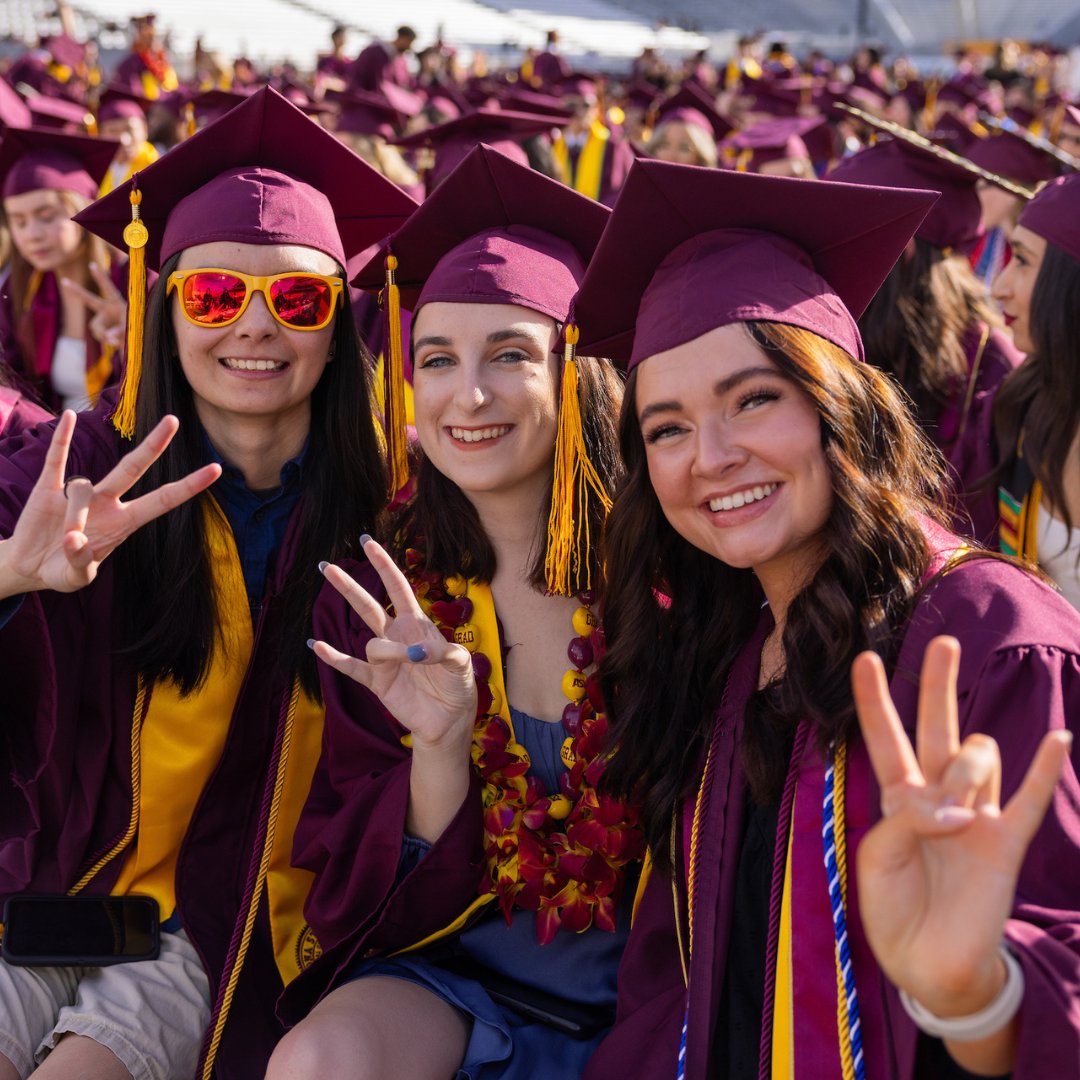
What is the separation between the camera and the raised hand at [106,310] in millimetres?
4695

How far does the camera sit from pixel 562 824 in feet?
8.13

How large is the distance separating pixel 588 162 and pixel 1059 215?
5.73 m

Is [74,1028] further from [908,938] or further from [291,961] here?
[908,938]

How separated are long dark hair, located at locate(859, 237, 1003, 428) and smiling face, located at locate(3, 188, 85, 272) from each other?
2.94m

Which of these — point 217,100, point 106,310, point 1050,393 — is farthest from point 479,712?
point 217,100

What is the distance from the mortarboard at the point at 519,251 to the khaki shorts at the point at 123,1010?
3.40 feet

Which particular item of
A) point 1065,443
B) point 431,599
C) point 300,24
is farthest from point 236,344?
point 300,24

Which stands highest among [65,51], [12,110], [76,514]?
[65,51]

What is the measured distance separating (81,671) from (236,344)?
69cm

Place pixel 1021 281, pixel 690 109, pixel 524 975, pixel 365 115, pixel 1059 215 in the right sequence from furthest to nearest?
1. pixel 690 109
2. pixel 365 115
3. pixel 1021 281
4. pixel 1059 215
5. pixel 524 975

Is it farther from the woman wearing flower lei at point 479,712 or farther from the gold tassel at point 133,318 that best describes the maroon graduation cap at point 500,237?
the gold tassel at point 133,318

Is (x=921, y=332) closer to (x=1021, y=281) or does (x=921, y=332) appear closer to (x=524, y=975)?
(x=1021, y=281)

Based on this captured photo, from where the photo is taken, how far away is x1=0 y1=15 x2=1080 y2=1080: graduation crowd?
179 centimetres

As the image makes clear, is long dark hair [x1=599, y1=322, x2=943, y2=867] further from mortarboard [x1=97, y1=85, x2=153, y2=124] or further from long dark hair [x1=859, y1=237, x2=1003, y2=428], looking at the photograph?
mortarboard [x1=97, y1=85, x2=153, y2=124]
